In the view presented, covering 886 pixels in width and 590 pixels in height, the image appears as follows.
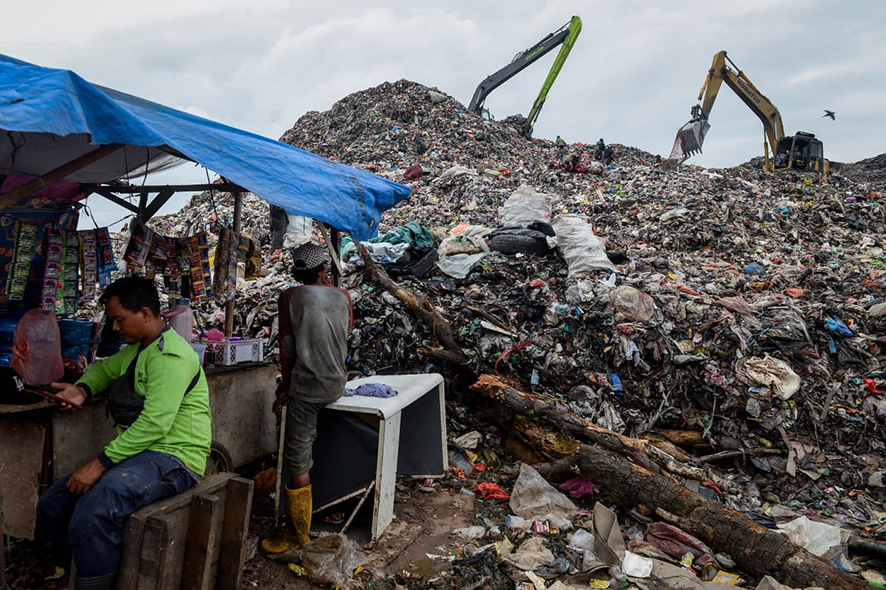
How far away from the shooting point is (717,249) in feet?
30.1

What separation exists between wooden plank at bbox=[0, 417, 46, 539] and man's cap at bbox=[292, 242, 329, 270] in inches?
59.3

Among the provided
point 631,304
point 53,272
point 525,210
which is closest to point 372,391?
point 53,272

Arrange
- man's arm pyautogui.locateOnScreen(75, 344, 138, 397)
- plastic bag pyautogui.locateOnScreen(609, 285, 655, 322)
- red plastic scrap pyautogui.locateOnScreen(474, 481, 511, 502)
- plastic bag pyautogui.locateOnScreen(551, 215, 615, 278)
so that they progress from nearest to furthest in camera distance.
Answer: man's arm pyautogui.locateOnScreen(75, 344, 138, 397)
red plastic scrap pyautogui.locateOnScreen(474, 481, 511, 502)
plastic bag pyautogui.locateOnScreen(609, 285, 655, 322)
plastic bag pyautogui.locateOnScreen(551, 215, 615, 278)

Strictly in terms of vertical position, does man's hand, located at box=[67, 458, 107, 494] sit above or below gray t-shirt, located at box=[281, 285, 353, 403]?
below

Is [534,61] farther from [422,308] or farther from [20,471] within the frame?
[20,471]

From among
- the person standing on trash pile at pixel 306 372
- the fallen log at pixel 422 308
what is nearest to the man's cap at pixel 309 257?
the person standing on trash pile at pixel 306 372

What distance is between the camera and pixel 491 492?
3.98 meters

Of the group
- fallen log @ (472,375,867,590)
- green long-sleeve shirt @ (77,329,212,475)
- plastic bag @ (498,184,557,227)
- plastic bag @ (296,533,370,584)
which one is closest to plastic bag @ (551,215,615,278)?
plastic bag @ (498,184,557,227)

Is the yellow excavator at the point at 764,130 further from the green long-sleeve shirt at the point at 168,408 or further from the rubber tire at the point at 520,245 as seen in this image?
the green long-sleeve shirt at the point at 168,408

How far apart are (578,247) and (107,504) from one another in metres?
5.74

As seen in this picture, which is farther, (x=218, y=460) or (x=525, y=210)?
(x=525, y=210)

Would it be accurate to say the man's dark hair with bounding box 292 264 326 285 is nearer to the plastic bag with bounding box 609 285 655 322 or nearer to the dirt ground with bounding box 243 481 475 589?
the dirt ground with bounding box 243 481 475 589

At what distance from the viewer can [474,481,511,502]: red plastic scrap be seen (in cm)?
395

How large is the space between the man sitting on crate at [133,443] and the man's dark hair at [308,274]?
89 cm
